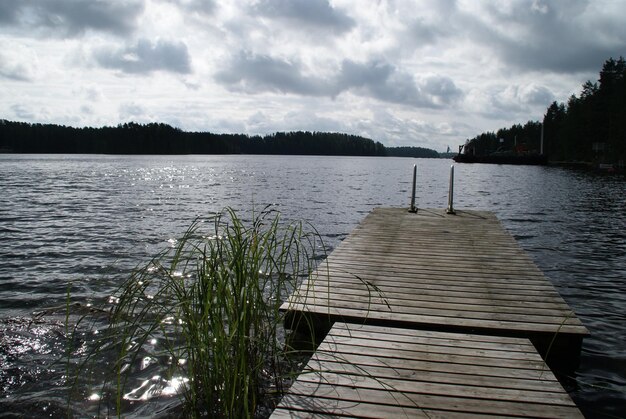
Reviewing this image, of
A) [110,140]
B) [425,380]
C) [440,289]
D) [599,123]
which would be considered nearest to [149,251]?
[440,289]

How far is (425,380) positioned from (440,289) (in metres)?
2.33

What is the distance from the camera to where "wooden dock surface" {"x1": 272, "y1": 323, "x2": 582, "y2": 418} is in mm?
2775

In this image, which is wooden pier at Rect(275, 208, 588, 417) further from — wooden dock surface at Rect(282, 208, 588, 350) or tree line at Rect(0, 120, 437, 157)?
tree line at Rect(0, 120, 437, 157)

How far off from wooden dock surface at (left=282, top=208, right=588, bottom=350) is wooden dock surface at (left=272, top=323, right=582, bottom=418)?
0.37 m

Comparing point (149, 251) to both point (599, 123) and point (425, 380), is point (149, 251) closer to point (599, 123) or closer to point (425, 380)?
point (425, 380)

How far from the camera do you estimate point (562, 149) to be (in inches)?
3231

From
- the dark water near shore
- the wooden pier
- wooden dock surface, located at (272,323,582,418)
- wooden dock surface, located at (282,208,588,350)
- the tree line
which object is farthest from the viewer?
the tree line

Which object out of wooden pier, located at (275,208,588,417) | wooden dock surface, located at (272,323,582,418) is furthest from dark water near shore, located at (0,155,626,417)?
wooden dock surface, located at (272,323,582,418)

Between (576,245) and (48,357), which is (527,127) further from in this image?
(48,357)

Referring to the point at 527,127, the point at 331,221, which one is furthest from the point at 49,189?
the point at 527,127

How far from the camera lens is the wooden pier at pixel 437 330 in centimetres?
292

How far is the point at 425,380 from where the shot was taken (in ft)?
10.3

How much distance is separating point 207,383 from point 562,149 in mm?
90637

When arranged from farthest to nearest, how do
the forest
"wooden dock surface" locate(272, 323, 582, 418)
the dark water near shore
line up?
the forest, the dark water near shore, "wooden dock surface" locate(272, 323, 582, 418)
